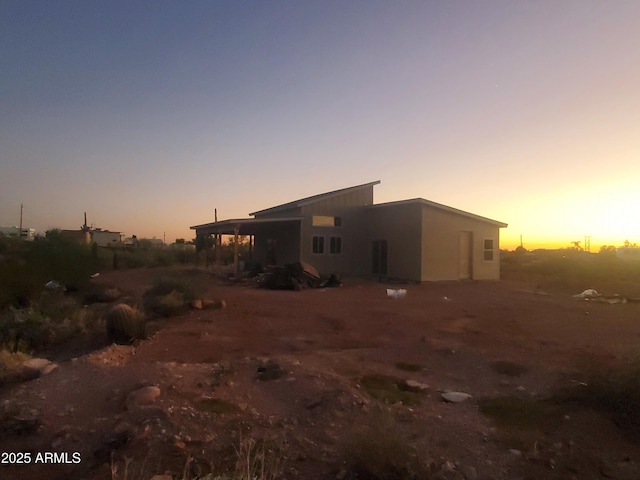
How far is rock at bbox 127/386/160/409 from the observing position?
5.92 metres

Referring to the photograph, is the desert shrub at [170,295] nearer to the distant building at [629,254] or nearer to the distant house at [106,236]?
the distant building at [629,254]

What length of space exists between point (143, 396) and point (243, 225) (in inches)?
869

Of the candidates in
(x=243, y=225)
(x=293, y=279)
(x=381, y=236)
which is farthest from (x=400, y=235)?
(x=243, y=225)

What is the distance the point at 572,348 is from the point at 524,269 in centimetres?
2944

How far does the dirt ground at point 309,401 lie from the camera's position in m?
4.95

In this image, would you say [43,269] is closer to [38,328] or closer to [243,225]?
[38,328]

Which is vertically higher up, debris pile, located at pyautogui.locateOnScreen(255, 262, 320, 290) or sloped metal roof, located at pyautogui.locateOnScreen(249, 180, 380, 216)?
sloped metal roof, located at pyautogui.locateOnScreen(249, 180, 380, 216)

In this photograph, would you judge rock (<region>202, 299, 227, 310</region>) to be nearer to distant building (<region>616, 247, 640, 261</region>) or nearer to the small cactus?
the small cactus

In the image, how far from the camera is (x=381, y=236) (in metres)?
27.0

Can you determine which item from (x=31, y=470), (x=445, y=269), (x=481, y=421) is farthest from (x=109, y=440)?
(x=445, y=269)

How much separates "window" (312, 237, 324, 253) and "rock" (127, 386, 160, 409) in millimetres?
20310

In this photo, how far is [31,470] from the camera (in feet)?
15.2

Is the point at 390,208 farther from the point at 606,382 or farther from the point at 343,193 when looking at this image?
the point at 606,382

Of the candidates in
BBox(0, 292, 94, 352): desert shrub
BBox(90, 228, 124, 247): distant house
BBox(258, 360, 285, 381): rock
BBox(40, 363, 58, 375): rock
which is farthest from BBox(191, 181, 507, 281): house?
BBox(90, 228, 124, 247): distant house
